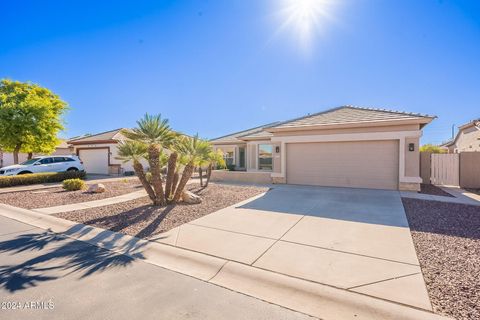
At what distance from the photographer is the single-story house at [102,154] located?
21.1m

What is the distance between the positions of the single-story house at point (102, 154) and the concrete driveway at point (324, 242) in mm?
Result: 17029

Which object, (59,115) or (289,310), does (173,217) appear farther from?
(59,115)

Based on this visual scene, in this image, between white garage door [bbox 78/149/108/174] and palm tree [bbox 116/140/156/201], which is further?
white garage door [bbox 78/149/108/174]

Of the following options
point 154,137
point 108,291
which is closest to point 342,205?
point 154,137

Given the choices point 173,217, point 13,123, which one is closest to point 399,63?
point 173,217

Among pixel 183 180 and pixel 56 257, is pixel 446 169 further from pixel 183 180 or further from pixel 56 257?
pixel 56 257

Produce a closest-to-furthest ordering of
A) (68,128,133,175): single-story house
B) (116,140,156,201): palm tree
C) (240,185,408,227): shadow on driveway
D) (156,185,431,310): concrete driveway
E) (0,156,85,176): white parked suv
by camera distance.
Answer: (156,185,431,310): concrete driveway
(240,185,408,227): shadow on driveway
(116,140,156,201): palm tree
(0,156,85,176): white parked suv
(68,128,133,175): single-story house

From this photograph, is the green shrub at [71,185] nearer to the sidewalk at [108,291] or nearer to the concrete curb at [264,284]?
the concrete curb at [264,284]

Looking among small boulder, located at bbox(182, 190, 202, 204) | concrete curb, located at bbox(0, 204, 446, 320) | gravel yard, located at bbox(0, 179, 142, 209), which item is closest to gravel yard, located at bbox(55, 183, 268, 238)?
small boulder, located at bbox(182, 190, 202, 204)

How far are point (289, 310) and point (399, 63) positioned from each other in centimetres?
1427

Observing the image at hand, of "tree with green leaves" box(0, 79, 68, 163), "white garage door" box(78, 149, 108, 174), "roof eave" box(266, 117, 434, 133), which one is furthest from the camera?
"white garage door" box(78, 149, 108, 174)

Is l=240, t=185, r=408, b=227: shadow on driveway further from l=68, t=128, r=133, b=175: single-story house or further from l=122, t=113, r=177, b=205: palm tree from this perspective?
l=68, t=128, r=133, b=175: single-story house

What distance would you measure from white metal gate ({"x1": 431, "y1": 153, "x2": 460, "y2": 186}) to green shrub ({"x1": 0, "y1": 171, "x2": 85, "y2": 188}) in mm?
22118

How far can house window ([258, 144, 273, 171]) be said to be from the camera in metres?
19.8
